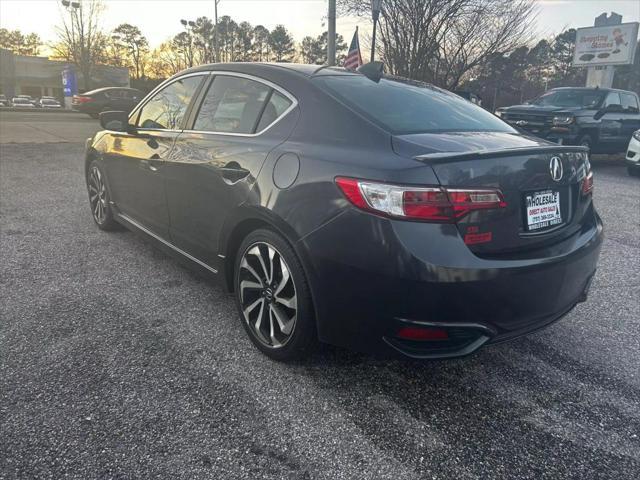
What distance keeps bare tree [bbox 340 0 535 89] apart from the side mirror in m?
16.7

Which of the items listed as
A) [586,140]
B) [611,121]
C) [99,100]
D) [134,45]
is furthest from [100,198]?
[134,45]

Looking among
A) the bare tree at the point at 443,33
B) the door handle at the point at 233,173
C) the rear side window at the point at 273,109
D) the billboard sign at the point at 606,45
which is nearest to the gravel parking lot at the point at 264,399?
the door handle at the point at 233,173

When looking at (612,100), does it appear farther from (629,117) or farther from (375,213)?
(375,213)

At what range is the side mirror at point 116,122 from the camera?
4.16 metres

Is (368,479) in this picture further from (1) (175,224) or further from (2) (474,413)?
(1) (175,224)

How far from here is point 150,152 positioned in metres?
3.71

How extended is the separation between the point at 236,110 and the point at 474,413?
220cm

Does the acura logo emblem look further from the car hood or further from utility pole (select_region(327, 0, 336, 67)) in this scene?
utility pole (select_region(327, 0, 336, 67))

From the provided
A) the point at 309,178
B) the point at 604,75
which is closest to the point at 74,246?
the point at 309,178

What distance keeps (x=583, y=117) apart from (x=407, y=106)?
390 inches

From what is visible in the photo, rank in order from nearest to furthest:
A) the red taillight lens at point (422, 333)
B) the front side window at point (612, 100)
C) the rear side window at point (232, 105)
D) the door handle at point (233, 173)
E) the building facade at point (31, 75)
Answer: the red taillight lens at point (422, 333)
the door handle at point (233, 173)
the rear side window at point (232, 105)
the front side window at point (612, 100)
the building facade at point (31, 75)

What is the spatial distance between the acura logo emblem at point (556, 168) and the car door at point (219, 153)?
1.33m

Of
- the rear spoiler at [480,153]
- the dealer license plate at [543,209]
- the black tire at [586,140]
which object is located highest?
the rear spoiler at [480,153]

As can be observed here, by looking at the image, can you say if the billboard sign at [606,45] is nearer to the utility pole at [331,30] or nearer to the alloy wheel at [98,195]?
the utility pole at [331,30]
